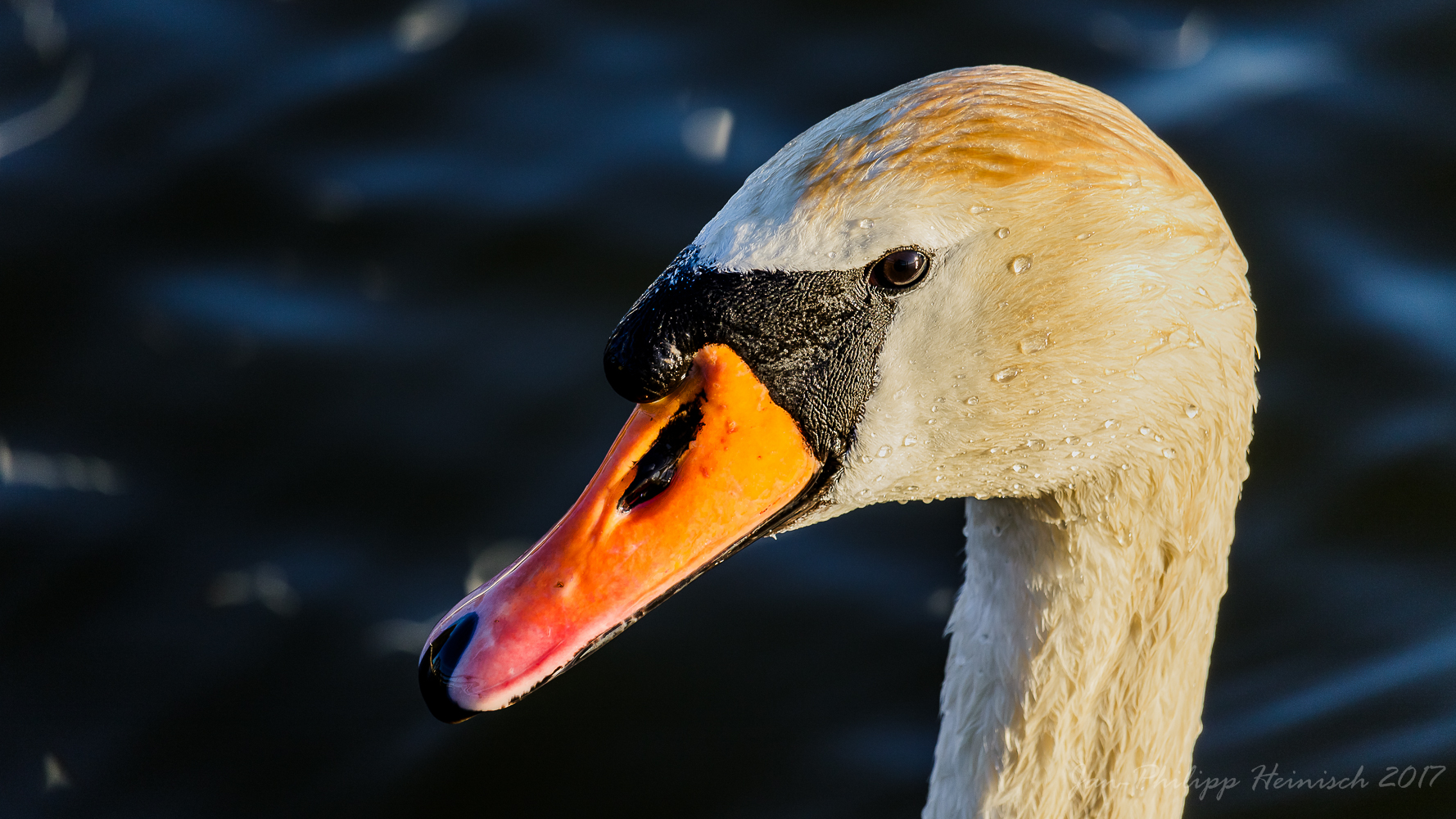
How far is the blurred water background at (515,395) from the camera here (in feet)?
15.4

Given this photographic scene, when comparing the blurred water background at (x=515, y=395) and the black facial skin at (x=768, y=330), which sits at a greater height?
the blurred water background at (x=515, y=395)

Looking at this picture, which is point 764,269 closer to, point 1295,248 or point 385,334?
point 385,334

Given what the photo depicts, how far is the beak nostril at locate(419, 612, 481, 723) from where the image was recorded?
2668mm

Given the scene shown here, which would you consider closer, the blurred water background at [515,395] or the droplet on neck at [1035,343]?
the droplet on neck at [1035,343]

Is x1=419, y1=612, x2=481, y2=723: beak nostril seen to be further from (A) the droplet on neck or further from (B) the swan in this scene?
(A) the droplet on neck

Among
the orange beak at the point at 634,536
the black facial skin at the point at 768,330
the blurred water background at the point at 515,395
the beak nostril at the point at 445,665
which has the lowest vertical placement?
the beak nostril at the point at 445,665

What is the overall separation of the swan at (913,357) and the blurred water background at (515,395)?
2.05 metres

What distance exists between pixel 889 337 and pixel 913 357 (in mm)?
69

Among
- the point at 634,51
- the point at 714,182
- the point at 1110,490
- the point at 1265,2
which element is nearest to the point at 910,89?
the point at 1110,490

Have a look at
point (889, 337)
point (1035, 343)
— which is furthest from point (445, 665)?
point (1035, 343)

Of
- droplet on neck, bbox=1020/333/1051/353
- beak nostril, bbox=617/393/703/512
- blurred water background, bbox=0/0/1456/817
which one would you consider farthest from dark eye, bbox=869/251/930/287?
blurred water background, bbox=0/0/1456/817
